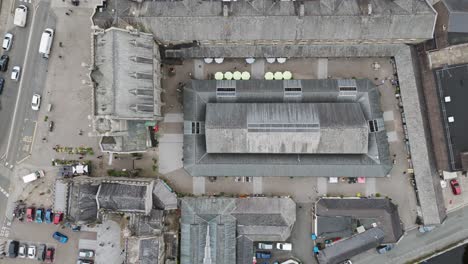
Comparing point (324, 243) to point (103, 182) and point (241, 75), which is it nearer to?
point (241, 75)

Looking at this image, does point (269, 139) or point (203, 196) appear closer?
point (269, 139)

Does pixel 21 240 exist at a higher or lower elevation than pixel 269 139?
lower

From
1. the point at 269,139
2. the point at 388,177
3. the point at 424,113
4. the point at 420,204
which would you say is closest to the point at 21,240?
the point at 269,139

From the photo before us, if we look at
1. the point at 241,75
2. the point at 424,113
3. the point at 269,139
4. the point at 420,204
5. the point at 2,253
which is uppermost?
the point at 241,75

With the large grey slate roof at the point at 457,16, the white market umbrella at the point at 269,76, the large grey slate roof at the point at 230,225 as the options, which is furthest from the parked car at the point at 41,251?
the large grey slate roof at the point at 457,16

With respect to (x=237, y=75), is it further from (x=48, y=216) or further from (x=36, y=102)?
(x=48, y=216)

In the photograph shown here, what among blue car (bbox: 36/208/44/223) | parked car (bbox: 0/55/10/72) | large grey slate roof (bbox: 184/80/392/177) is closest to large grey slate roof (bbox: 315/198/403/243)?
large grey slate roof (bbox: 184/80/392/177)
